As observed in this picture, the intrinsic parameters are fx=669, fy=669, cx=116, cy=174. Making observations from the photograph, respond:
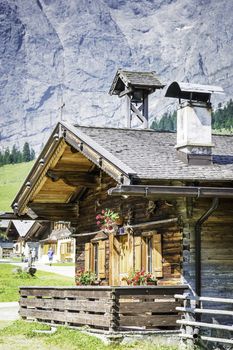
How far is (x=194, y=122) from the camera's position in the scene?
16062mm

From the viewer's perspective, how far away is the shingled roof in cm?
1441

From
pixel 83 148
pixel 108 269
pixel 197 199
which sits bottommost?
pixel 108 269

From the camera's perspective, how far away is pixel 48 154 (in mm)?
17531

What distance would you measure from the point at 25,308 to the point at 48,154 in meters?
4.28

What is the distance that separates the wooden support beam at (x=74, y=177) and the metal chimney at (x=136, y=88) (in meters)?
2.79

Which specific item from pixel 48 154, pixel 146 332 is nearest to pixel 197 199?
pixel 146 332

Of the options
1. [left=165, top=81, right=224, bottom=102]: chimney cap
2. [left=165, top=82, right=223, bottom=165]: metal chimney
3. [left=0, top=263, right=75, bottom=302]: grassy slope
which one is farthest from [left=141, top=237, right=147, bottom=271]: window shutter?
[left=0, top=263, right=75, bottom=302]: grassy slope

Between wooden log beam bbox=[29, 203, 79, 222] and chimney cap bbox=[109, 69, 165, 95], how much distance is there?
4250 millimetres

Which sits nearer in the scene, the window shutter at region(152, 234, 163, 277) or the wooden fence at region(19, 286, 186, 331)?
the wooden fence at region(19, 286, 186, 331)

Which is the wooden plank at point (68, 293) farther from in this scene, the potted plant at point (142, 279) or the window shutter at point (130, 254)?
the window shutter at point (130, 254)

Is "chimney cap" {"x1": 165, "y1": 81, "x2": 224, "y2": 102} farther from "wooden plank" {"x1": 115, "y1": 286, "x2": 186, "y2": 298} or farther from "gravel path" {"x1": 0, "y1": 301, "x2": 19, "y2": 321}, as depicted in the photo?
"gravel path" {"x1": 0, "y1": 301, "x2": 19, "y2": 321}

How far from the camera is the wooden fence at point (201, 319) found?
1334 centimetres

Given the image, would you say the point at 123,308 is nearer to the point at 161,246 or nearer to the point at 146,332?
the point at 146,332

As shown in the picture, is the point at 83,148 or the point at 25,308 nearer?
the point at 83,148
